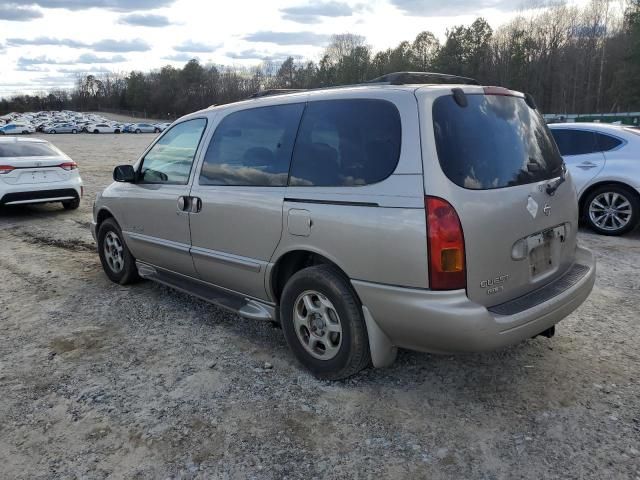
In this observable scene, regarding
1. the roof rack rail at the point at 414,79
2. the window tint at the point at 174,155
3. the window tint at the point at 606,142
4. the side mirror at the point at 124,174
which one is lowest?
the window tint at the point at 606,142

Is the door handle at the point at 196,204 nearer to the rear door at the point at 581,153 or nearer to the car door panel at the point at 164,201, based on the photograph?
the car door panel at the point at 164,201

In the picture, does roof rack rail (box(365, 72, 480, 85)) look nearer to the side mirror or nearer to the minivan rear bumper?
Answer: the minivan rear bumper

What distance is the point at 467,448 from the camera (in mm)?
2822

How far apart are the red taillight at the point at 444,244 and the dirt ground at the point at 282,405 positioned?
34.6 inches

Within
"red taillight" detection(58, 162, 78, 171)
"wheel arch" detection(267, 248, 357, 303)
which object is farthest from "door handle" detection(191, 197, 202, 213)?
"red taillight" detection(58, 162, 78, 171)

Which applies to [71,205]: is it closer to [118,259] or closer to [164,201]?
[118,259]

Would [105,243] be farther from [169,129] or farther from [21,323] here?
[169,129]

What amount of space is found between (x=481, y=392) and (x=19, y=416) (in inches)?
112

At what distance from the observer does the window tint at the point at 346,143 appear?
10.0 feet

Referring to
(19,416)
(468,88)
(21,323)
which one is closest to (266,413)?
(19,416)

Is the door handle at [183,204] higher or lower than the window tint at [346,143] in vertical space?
lower

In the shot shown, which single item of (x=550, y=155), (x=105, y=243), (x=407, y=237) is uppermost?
(x=550, y=155)

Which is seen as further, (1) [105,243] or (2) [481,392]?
(1) [105,243]

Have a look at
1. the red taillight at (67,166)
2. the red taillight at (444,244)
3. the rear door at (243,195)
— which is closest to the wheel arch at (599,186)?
the rear door at (243,195)
